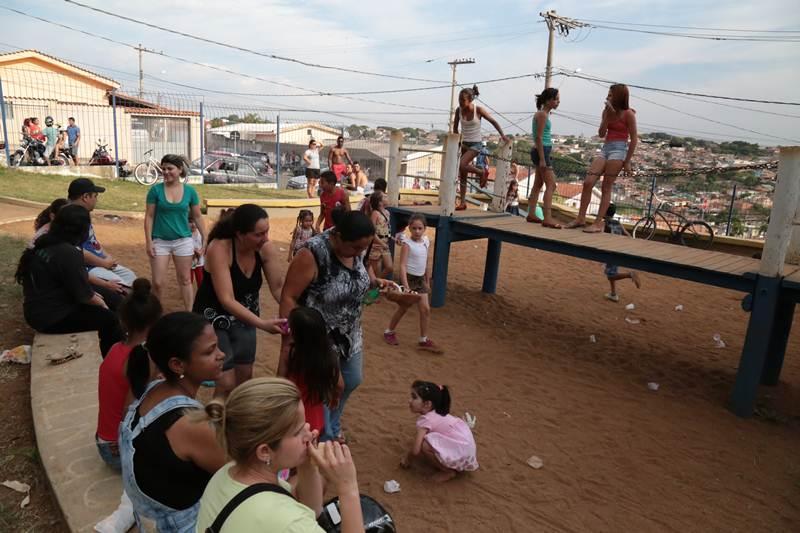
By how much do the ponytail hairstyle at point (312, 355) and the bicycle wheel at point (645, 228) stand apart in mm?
11560

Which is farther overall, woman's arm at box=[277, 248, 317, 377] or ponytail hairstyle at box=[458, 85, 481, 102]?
ponytail hairstyle at box=[458, 85, 481, 102]

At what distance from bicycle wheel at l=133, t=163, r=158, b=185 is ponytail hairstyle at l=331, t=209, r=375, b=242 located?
51.5ft

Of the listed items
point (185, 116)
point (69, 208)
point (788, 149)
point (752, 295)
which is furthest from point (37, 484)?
point (185, 116)

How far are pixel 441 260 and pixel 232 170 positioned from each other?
54.5 feet

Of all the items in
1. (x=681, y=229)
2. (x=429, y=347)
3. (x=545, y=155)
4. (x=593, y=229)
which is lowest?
(x=429, y=347)

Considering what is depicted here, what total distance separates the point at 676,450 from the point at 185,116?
79.5 feet

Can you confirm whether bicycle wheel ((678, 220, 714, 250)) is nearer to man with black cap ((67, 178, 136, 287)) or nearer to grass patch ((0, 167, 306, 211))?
grass patch ((0, 167, 306, 211))

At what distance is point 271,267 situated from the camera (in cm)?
346

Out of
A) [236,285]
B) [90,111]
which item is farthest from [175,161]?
[90,111]

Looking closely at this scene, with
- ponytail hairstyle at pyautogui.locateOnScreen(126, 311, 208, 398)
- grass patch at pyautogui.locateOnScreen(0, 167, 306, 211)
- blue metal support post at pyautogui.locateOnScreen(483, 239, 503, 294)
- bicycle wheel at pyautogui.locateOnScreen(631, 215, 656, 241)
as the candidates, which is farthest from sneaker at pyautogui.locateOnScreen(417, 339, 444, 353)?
grass patch at pyautogui.locateOnScreen(0, 167, 306, 211)

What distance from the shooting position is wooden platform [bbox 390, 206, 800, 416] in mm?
4969

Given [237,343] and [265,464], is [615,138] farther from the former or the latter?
[265,464]

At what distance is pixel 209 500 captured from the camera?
1585mm

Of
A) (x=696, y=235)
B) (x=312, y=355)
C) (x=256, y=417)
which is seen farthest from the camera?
(x=696, y=235)
